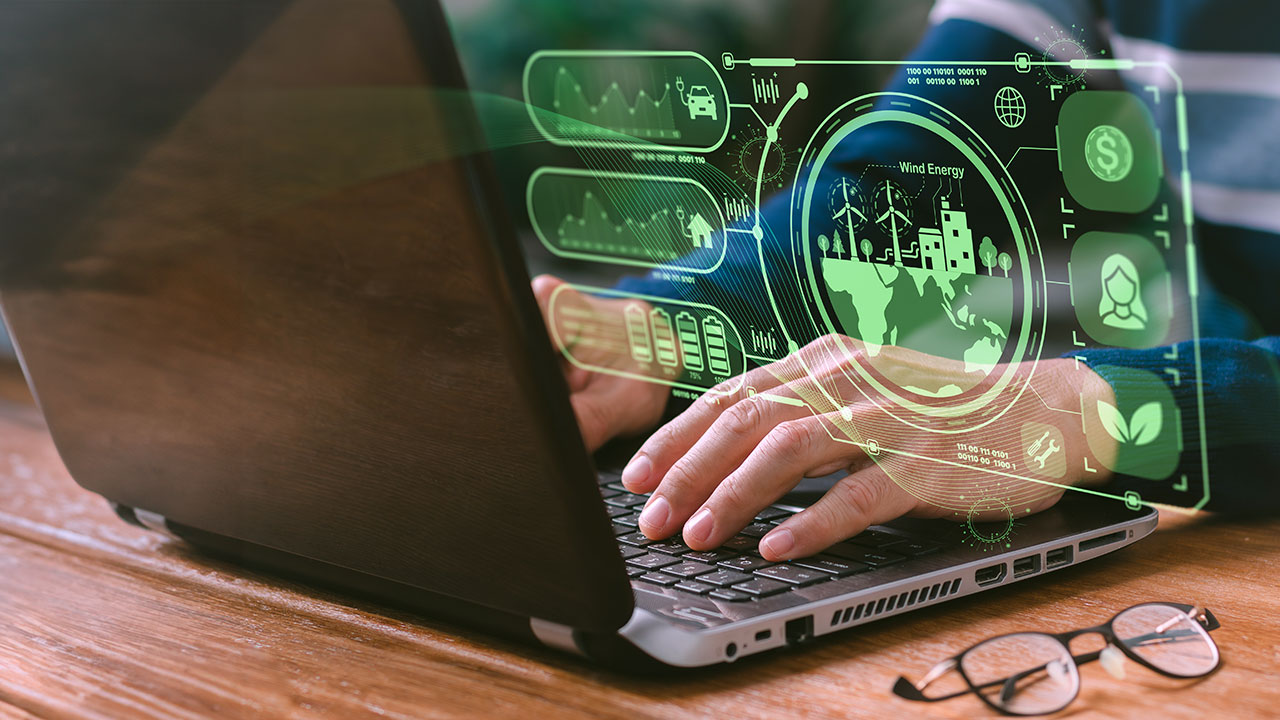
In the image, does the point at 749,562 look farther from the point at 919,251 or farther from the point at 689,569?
the point at 919,251

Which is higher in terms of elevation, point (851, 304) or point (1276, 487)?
point (851, 304)

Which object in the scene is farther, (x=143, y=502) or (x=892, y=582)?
(x=143, y=502)

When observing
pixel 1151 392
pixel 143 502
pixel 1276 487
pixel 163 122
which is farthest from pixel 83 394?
pixel 1276 487

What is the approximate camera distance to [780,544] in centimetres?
52

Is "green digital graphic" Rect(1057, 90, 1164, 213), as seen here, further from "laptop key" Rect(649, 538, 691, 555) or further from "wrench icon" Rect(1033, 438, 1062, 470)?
"laptop key" Rect(649, 538, 691, 555)

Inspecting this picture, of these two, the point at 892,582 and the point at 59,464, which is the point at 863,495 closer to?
the point at 892,582

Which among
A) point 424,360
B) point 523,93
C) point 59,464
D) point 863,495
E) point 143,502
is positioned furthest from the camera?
point 59,464

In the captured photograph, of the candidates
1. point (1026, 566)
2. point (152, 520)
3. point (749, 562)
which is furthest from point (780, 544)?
point (152, 520)

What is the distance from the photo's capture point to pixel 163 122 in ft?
1.57

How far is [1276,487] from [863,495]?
251mm

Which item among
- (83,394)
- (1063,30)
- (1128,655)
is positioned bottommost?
(1128,655)

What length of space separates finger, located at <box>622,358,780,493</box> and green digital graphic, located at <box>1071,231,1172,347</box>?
19 cm

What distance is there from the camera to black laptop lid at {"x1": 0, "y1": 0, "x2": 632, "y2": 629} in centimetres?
39

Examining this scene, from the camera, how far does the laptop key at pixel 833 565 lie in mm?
507
